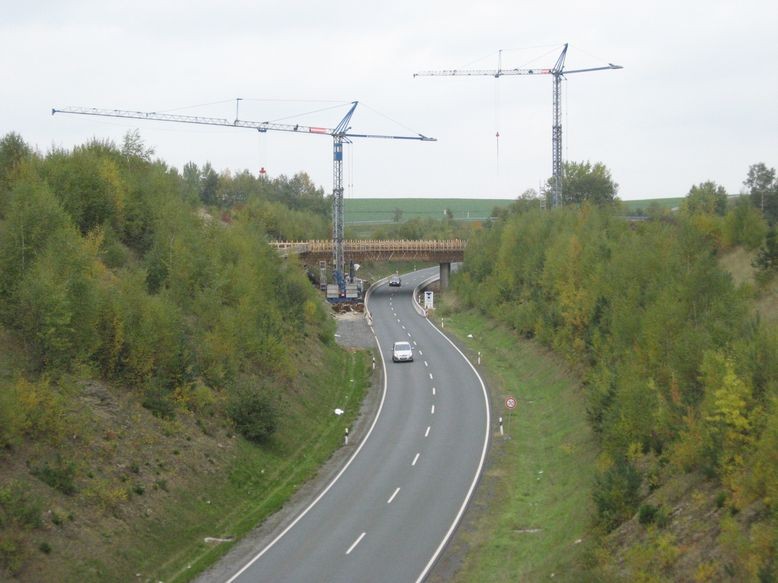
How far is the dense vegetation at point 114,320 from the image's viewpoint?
2491 cm

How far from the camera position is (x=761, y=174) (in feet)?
218

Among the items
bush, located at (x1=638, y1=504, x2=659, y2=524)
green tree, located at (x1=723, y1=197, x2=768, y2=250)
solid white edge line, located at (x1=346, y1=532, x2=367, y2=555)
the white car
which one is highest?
green tree, located at (x1=723, y1=197, x2=768, y2=250)

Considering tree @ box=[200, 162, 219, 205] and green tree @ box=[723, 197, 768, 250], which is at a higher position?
tree @ box=[200, 162, 219, 205]

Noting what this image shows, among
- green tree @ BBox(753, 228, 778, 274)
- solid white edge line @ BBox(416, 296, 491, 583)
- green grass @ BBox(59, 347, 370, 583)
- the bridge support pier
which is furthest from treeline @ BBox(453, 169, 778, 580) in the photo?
the bridge support pier

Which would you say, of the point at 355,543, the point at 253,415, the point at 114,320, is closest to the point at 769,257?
the point at 253,415

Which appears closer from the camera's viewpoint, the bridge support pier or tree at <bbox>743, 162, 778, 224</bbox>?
tree at <bbox>743, 162, 778, 224</bbox>

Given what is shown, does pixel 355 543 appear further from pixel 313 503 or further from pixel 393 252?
pixel 393 252

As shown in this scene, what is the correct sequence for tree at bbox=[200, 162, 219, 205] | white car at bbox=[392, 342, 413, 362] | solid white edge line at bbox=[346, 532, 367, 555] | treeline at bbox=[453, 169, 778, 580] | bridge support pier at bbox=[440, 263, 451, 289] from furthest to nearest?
tree at bbox=[200, 162, 219, 205] → bridge support pier at bbox=[440, 263, 451, 289] → white car at bbox=[392, 342, 413, 362] → solid white edge line at bbox=[346, 532, 367, 555] → treeline at bbox=[453, 169, 778, 580]

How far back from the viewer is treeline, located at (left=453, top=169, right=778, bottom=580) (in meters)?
19.1

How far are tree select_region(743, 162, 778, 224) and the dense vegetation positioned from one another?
31865 millimetres

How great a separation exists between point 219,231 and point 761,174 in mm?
38675

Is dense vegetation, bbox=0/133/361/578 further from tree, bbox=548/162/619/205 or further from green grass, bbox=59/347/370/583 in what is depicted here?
tree, bbox=548/162/619/205

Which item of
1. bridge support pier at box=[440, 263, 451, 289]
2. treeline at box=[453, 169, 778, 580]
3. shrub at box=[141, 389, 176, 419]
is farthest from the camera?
bridge support pier at box=[440, 263, 451, 289]

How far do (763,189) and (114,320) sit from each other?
50027mm
